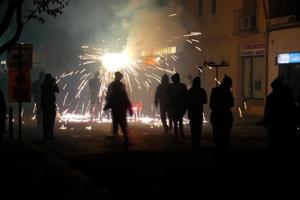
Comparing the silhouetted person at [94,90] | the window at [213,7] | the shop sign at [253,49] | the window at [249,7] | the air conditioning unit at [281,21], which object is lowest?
the silhouetted person at [94,90]

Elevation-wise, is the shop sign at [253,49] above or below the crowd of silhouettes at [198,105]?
above

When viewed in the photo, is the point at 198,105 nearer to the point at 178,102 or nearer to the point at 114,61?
the point at 178,102

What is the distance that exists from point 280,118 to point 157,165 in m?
2.52

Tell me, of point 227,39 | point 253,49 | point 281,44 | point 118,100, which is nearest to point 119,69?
point 227,39

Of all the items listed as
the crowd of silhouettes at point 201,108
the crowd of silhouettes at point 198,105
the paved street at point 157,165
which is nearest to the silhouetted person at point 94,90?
the crowd of silhouettes at point 201,108

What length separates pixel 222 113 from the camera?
1462 centimetres

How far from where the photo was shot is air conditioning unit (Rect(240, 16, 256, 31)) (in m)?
30.4

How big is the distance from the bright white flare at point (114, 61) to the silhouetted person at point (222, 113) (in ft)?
61.8

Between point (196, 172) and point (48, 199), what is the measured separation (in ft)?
11.4

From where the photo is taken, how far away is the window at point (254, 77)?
30.3 metres

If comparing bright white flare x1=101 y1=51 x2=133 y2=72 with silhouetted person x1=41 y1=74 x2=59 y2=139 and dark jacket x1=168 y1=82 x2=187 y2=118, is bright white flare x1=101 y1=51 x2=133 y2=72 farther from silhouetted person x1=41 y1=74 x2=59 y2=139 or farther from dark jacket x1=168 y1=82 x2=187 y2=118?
dark jacket x1=168 y1=82 x2=187 y2=118

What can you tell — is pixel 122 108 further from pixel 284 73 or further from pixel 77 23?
pixel 77 23

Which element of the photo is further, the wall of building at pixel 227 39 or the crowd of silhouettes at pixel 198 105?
the wall of building at pixel 227 39

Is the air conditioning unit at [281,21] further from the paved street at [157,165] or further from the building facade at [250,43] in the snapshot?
the paved street at [157,165]
